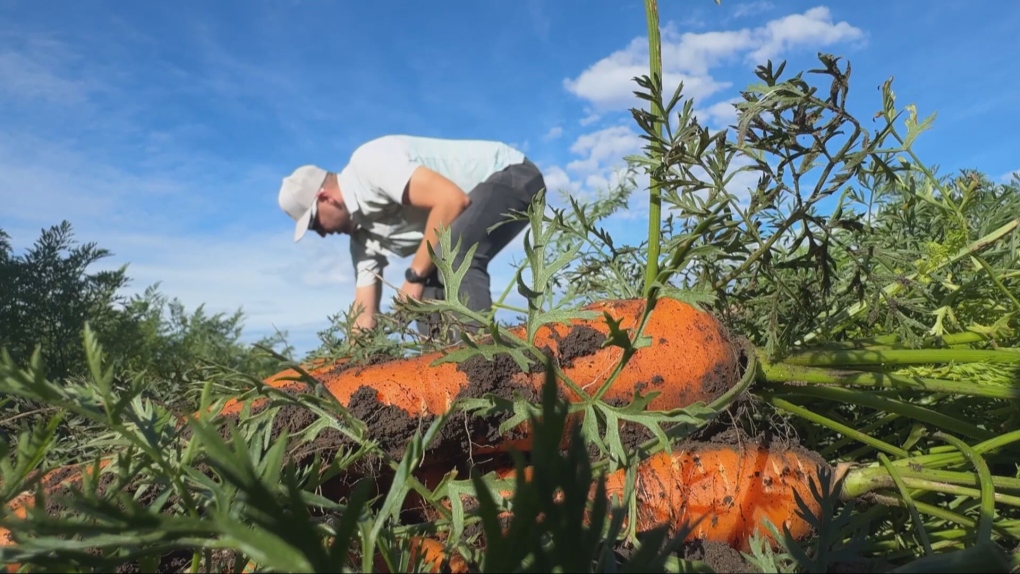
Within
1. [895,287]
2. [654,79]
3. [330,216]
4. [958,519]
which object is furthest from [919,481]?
[330,216]

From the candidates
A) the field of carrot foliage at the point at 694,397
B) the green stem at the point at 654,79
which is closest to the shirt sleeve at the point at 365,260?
the field of carrot foliage at the point at 694,397

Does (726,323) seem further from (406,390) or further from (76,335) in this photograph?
(76,335)

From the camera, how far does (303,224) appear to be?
4012mm

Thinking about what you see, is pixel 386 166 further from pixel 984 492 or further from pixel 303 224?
pixel 984 492

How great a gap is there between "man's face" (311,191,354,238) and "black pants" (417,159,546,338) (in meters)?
0.77

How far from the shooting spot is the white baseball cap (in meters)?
3.96

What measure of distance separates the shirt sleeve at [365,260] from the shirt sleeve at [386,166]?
0.76 meters

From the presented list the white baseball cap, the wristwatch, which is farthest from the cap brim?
the wristwatch

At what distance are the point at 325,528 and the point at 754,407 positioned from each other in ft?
2.88

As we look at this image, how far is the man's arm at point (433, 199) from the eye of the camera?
123 inches

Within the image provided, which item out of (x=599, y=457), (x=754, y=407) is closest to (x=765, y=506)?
(x=754, y=407)

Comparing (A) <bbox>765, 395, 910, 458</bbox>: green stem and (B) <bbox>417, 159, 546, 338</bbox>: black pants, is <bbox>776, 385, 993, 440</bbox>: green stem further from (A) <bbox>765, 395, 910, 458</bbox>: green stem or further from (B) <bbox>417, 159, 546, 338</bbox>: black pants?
(B) <bbox>417, 159, 546, 338</bbox>: black pants

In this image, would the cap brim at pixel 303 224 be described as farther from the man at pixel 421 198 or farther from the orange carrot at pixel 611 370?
the orange carrot at pixel 611 370

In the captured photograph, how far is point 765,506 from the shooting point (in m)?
1.27
